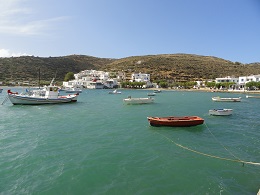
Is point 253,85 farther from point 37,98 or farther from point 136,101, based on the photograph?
point 37,98

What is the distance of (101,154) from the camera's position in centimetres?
1856

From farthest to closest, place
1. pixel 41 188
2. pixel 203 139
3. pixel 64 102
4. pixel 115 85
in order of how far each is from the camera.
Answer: pixel 115 85 → pixel 64 102 → pixel 203 139 → pixel 41 188

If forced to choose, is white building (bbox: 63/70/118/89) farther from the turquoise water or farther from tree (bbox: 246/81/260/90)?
the turquoise water

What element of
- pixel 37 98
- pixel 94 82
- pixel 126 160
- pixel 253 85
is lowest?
pixel 126 160

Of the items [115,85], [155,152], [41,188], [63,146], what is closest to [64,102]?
[63,146]

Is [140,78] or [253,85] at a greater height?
[140,78]

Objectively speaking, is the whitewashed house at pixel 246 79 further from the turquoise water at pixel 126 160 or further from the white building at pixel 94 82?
the turquoise water at pixel 126 160

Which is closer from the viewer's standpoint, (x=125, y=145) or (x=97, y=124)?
(x=125, y=145)

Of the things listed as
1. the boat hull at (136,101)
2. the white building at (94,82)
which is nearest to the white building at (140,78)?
the white building at (94,82)

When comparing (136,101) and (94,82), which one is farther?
(94,82)

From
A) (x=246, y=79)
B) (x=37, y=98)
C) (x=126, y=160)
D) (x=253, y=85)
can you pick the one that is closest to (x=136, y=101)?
(x=37, y=98)

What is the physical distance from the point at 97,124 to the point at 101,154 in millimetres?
13088

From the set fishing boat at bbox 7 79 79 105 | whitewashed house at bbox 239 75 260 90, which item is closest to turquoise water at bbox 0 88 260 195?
fishing boat at bbox 7 79 79 105

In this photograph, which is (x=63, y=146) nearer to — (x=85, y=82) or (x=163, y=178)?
(x=163, y=178)
